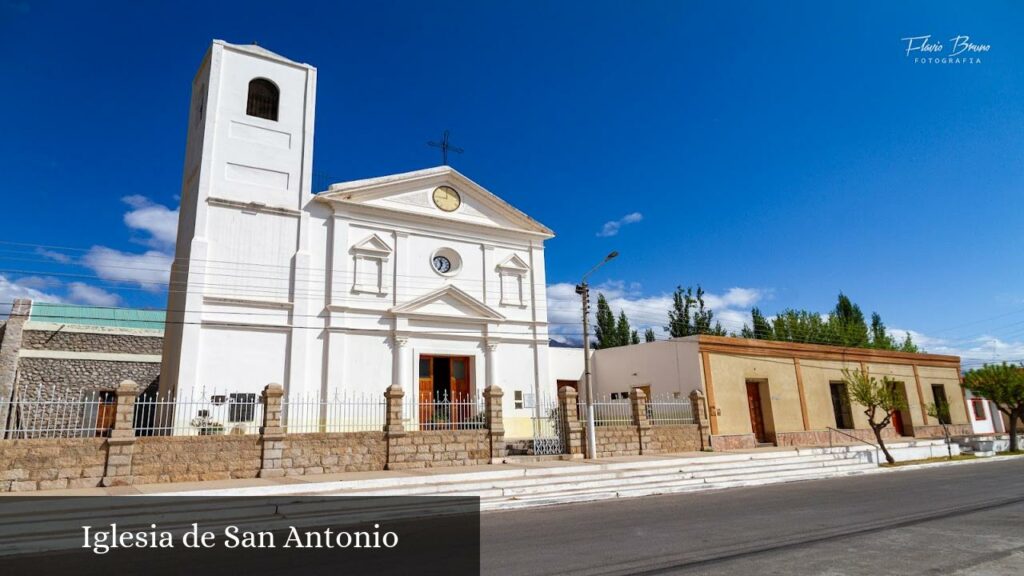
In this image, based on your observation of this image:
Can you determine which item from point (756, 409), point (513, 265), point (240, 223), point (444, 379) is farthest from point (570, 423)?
point (240, 223)

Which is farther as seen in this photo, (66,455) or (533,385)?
(533,385)

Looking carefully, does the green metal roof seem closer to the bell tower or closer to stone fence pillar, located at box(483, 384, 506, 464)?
the bell tower

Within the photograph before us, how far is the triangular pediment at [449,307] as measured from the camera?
19.2 meters

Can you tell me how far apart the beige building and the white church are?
4444mm

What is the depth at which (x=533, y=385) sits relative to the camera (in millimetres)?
20828

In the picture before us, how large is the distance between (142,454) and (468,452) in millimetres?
6838

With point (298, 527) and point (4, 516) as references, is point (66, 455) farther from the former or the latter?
point (298, 527)

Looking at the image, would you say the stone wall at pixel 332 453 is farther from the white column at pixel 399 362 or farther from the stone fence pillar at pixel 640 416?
the stone fence pillar at pixel 640 416

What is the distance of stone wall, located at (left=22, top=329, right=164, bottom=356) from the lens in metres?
22.9

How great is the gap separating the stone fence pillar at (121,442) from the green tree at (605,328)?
32.3m

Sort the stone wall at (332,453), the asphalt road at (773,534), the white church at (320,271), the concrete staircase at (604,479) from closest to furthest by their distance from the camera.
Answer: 1. the asphalt road at (773,534)
2. the concrete staircase at (604,479)
3. the stone wall at (332,453)
4. the white church at (320,271)

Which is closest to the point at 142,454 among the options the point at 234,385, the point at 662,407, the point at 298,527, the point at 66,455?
the point at 66,455

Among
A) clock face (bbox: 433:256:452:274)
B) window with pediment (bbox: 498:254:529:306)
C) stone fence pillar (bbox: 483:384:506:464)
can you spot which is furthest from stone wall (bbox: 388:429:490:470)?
clock face (bbox: 433:256:452:274)

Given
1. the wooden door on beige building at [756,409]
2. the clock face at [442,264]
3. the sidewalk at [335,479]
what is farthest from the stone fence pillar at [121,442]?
the wooden door on beige building at [756,409]
